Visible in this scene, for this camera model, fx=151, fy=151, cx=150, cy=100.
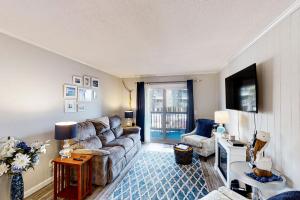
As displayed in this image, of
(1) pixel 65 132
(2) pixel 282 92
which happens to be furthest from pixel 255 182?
(1) pixel 65 132

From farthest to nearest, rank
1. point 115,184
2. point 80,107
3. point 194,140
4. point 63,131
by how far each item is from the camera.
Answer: point 194,140 → point 80,107 → point 115,184 → point 63,131

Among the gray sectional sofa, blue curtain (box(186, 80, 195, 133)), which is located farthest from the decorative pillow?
blue curtain (box(186, 80, 195, 133))

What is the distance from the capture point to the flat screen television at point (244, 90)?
2.07m

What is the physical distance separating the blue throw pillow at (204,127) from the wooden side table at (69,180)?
2.99 metres

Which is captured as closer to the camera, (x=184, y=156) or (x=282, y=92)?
(x=282, y=92)

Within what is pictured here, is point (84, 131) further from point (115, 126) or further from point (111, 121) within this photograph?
point (115, 126)

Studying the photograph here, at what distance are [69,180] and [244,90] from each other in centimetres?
327

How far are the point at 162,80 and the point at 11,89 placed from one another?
13.0ft

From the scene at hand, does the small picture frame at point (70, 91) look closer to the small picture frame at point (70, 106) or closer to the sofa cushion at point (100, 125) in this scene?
the small picture frame at point (70, 106)

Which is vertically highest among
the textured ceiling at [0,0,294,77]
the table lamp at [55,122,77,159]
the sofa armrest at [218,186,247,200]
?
the textured ceiling at [0,0,294,77]

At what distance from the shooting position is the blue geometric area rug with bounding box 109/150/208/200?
238 centimetres

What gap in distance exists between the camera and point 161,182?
8.98 ft

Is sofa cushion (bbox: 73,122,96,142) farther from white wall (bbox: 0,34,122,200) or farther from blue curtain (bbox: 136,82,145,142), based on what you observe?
blue curtain (bbox: 136,82,145,142)

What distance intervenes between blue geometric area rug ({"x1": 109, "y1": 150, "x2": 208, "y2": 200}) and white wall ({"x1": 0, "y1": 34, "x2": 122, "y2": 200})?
1.46 metres
